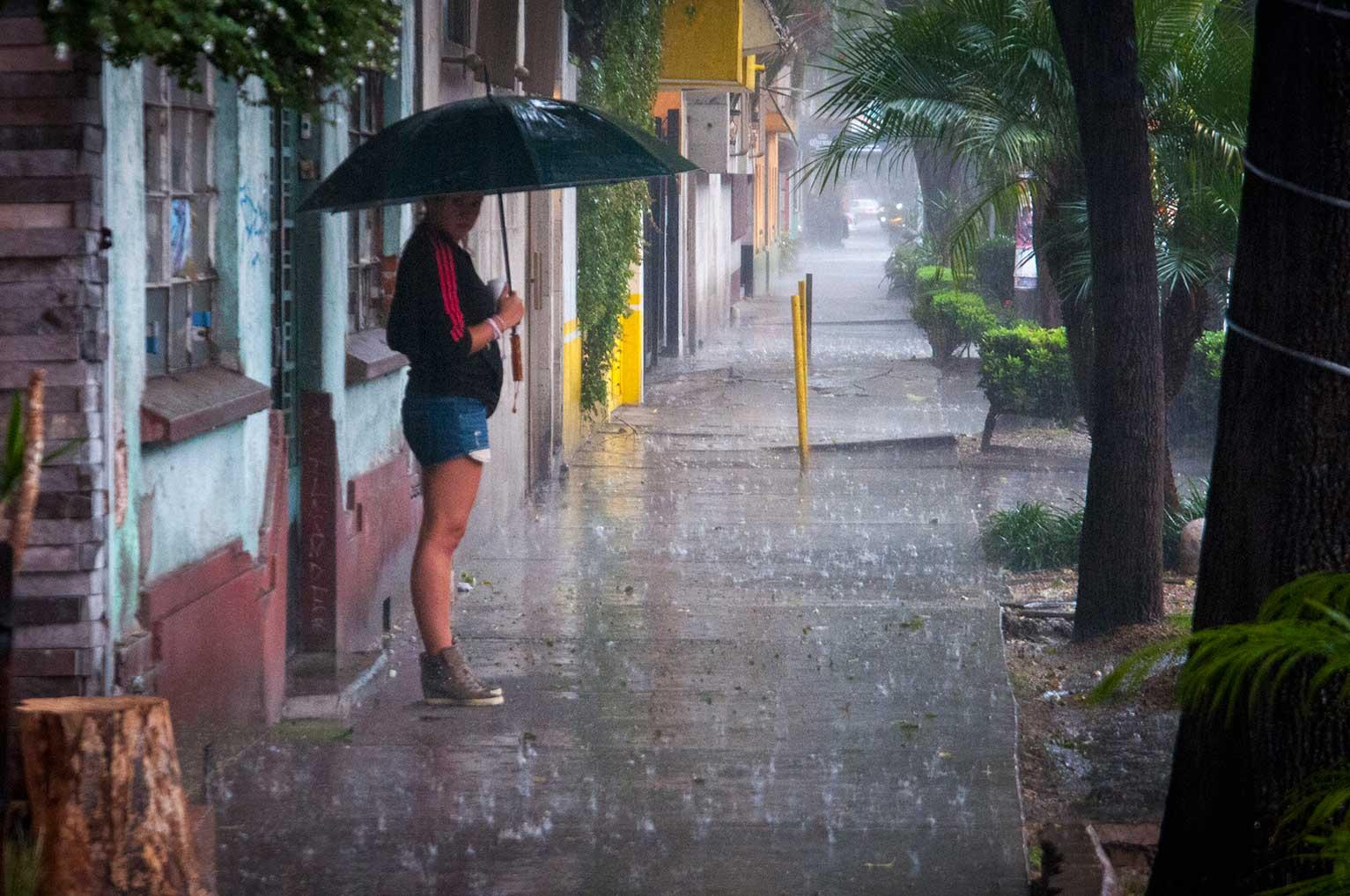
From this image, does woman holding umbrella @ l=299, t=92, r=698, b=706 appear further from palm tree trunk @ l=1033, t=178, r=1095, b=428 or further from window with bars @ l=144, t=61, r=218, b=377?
palm tree trunk @ l=1033, t=178, r=1095, b=428

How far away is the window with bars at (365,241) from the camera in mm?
7406

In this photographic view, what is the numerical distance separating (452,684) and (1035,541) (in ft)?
13.8

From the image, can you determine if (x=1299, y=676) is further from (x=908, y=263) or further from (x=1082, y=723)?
(x=908, y=263)

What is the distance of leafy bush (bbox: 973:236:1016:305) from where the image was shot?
22516 mm

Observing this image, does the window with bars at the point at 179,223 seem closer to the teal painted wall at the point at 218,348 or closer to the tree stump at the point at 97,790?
the teal painted wall at the point at 218,348

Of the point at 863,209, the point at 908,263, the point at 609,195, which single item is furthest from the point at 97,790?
the point at 863,209

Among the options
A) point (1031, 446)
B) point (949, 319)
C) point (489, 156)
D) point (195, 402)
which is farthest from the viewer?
point (949, 319)

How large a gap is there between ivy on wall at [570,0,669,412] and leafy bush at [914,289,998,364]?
5766mm

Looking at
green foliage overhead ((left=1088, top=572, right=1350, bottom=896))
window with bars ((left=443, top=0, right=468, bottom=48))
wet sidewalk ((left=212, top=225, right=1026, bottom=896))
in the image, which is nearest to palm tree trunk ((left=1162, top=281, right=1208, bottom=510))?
wet sidewalk ((left=212, top=225, right=1026, bottom=896))

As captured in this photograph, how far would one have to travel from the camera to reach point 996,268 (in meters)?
22.8

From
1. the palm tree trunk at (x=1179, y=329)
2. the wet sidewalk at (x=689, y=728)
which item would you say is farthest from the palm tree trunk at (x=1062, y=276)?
the wet sidewalk at (x=689, y=728)

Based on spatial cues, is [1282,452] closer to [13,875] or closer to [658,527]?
[13,875]

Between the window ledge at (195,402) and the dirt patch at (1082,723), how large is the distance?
260 cm

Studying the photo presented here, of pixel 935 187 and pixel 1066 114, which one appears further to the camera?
pixel 935 187
